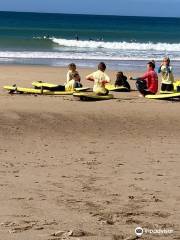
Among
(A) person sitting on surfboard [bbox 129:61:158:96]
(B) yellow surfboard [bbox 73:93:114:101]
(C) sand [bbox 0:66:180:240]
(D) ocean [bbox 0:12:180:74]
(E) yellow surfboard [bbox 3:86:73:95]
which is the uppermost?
(D) ocean [bbox 0:12:180:74]

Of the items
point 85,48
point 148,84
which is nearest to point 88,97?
point 148,84

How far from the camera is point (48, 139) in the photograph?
9.79 metres

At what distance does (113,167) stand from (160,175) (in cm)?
71

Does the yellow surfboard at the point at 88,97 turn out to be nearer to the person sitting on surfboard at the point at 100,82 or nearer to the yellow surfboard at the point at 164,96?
the person sitting on surfboard at the point at 100,82

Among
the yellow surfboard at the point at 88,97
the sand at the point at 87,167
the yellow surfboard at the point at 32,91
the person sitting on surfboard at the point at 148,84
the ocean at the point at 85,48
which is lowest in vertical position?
the sand at the point at 87,167

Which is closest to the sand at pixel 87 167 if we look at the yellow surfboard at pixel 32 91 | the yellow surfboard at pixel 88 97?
the yellow surfboard at pixel 88 97

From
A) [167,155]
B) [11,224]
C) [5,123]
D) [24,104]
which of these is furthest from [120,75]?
[11,224]

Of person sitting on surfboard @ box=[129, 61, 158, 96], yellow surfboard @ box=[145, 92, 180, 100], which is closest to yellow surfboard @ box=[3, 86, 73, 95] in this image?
person sitting on surfboard @ box=[129, 61, 158, 96]

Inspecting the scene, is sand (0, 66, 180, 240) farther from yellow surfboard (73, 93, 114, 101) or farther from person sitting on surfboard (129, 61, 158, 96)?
person sitting on surfboard (129, 61, 158, 96)

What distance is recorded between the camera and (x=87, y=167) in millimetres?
7816

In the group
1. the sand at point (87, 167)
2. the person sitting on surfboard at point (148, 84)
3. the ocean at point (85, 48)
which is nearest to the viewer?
the sand at point (87, 167)

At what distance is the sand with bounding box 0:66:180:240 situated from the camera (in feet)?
17.9

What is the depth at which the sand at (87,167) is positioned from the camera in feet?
17.9

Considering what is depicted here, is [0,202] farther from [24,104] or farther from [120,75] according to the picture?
[120,75]
